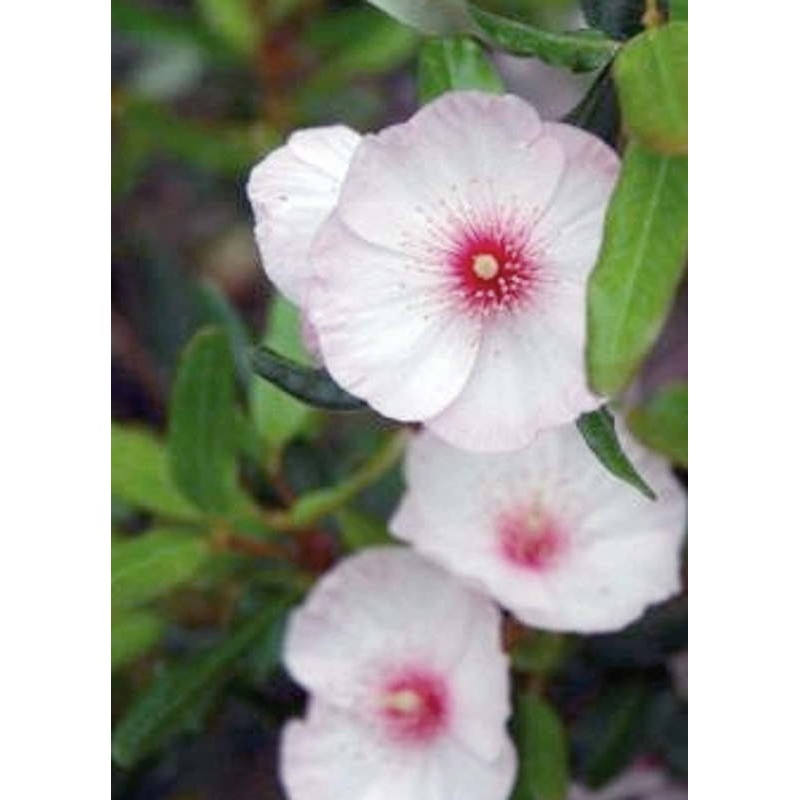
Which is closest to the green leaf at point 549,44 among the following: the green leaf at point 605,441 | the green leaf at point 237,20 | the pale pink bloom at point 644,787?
the green leaf at point 605,441

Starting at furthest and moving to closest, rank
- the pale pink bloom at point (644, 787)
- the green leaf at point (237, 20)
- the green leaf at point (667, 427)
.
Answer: the green leaf at point (237, 20) < the pale pink bloom at point (644, 787) < the green leaf at point (667, 427)

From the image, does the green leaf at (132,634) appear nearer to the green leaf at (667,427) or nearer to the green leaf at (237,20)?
the green leaf at (667,427)

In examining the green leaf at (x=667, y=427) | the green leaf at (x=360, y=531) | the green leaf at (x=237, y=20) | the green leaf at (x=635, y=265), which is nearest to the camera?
the green leaf at (x=635, y=265)

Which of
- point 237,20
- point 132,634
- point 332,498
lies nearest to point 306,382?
point 332,498

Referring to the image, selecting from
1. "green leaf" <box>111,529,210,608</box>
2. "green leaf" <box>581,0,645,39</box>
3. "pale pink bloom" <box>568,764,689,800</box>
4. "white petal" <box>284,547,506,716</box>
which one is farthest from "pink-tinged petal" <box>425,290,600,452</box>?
"pale pink bloom" <box>568,764,689,800</box>

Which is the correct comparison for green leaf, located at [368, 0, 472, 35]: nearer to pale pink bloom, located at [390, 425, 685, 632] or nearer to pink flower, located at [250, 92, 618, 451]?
pink flower, located at [250, 92, 618, 451]

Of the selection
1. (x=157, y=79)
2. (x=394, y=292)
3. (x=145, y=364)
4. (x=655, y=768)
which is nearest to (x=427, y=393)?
(x=394, y=292)

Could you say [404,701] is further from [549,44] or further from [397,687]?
[549,44]
